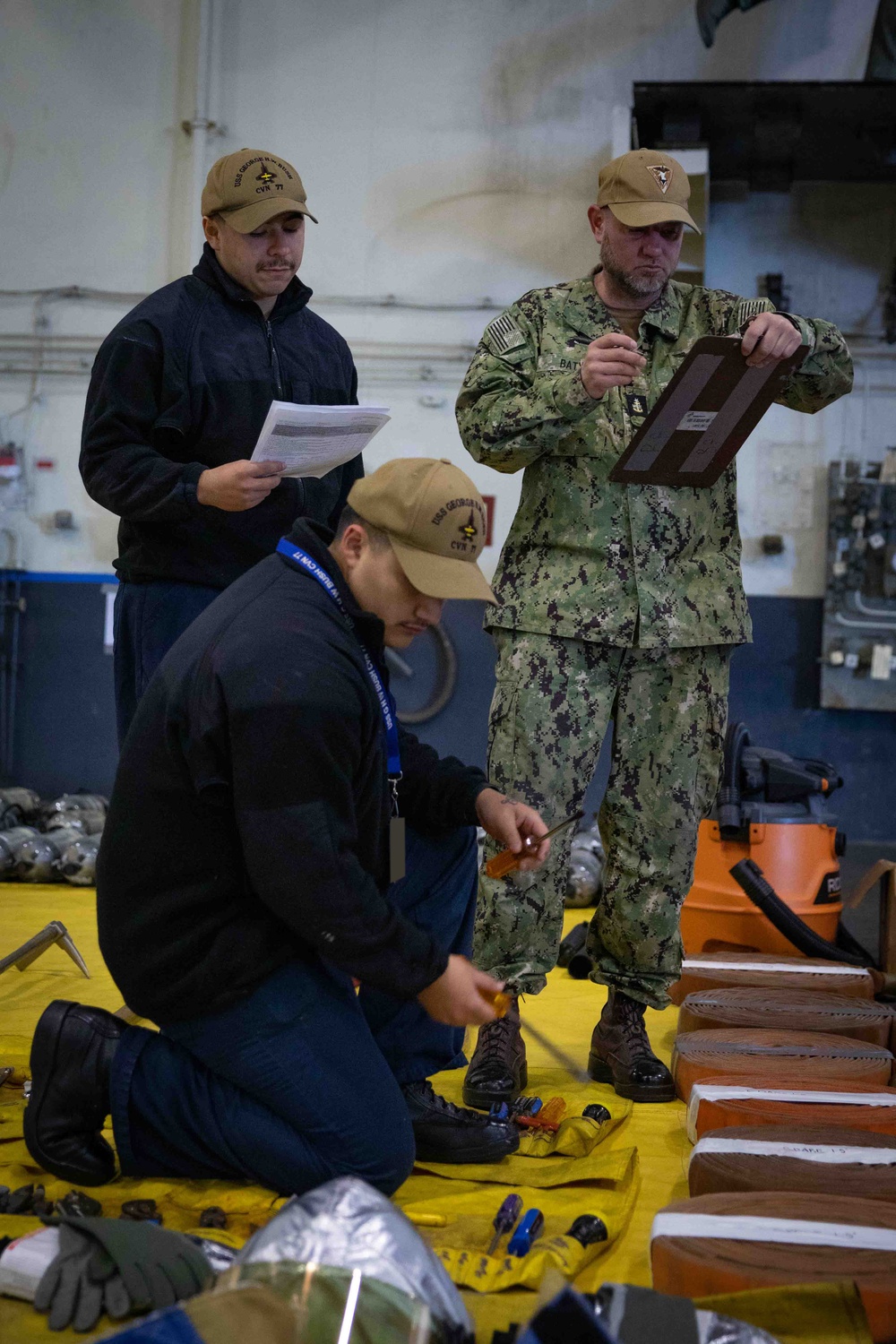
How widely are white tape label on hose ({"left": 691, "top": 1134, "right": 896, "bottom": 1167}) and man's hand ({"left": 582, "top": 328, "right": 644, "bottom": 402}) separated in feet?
3.98

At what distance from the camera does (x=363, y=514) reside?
65.9 inches

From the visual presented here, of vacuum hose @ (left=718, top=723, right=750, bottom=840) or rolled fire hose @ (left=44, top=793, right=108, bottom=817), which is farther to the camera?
rolled fire hose @ (left=44, top=793, right=108, bottom=817)

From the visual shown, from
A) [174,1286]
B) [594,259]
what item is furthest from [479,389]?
[594,259]

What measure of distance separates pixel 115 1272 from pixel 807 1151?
3.03 feet

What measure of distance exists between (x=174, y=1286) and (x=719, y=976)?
1.82 metres

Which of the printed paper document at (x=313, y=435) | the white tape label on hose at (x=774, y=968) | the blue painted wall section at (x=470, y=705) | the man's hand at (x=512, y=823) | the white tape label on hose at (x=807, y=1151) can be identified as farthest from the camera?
the blue painted wall section at (x=470, y=705)

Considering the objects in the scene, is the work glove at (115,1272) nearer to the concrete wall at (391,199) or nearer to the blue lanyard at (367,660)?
the blue lanyard at (367,660)

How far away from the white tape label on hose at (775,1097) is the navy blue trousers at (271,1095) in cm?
52

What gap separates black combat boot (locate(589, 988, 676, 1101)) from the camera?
2348mm

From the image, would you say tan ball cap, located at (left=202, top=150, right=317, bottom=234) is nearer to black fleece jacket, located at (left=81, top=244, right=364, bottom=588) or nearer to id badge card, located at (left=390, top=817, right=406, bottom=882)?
black fleece jacket, located at (left=81, top=244, right=364, bottom=588)

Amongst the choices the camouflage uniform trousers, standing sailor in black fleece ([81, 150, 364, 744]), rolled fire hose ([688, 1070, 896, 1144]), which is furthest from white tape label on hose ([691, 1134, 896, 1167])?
standing sailor in black fleece ([81, 150, 364, 744])

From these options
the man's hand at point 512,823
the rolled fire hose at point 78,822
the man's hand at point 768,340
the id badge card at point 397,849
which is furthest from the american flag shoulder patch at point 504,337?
the rolled fire hose at point 78,822

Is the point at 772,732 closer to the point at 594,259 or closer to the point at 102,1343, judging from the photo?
the point at 594,259

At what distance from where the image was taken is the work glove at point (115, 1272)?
53.3 inches
